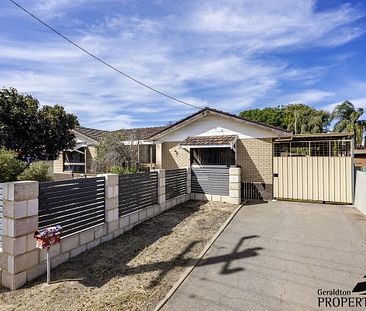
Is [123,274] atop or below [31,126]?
below

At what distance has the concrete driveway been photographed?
3.78 m

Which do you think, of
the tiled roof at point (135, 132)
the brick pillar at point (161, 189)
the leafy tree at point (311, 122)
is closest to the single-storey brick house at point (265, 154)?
the brick pillar at point (161, 189)

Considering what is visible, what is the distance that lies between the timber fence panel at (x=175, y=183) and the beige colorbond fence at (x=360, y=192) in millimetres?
6992

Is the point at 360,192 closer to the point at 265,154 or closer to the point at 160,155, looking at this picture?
the point at 265,154

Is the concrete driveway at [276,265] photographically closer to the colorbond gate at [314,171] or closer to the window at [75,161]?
the colorbond gate at [314,171]

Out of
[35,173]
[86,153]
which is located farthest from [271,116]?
[35,173]

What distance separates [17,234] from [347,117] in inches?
1314

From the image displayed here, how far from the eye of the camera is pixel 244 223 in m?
8.02

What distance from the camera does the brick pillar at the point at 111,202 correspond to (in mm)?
6391

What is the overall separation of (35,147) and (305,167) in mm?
13069

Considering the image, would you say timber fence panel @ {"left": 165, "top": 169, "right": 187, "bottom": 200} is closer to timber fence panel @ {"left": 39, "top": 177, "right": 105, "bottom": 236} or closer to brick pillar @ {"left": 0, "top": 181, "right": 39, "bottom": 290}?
timber fence panel @ {"left": 39, "top": 177, "right": 105, "bottom": 236}

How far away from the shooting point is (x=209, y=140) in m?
12.7

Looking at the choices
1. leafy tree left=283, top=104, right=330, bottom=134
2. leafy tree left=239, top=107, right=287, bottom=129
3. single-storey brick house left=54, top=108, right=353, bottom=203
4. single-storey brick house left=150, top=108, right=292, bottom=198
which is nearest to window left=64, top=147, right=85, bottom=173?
single-storey brick house left=54, top=108, right=353, bottom=203

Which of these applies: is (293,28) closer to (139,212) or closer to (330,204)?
(330,204)
